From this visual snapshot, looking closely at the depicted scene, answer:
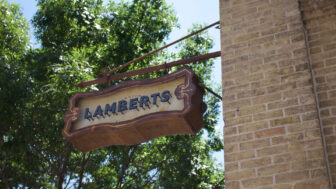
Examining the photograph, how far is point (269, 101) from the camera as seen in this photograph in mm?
4074

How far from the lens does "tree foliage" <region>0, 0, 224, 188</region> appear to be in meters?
9.06

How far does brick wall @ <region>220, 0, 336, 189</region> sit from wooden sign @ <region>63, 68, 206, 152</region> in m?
0.41

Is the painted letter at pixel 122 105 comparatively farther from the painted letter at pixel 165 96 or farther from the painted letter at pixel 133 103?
the painted letter at pixel 165 96

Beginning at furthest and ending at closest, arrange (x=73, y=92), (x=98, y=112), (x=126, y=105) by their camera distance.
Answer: (x=73, y=92) < (x=98, y=112) < (x=126, y=105)

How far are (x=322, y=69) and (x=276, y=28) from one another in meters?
0.66

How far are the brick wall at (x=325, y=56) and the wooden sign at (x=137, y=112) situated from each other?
1204 millimetres

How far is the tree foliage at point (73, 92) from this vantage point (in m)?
9.06

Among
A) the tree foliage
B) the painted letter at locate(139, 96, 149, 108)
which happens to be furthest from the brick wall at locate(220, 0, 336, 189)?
the tree foliage

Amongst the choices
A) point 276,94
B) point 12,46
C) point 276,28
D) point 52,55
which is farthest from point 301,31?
point 12,46

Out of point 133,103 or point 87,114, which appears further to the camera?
point 87,114

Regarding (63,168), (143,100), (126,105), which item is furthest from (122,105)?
(63,168)

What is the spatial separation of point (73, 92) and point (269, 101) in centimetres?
522

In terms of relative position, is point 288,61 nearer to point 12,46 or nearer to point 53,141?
point 53,141

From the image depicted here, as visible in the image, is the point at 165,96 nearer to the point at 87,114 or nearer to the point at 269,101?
the point at 87,114
